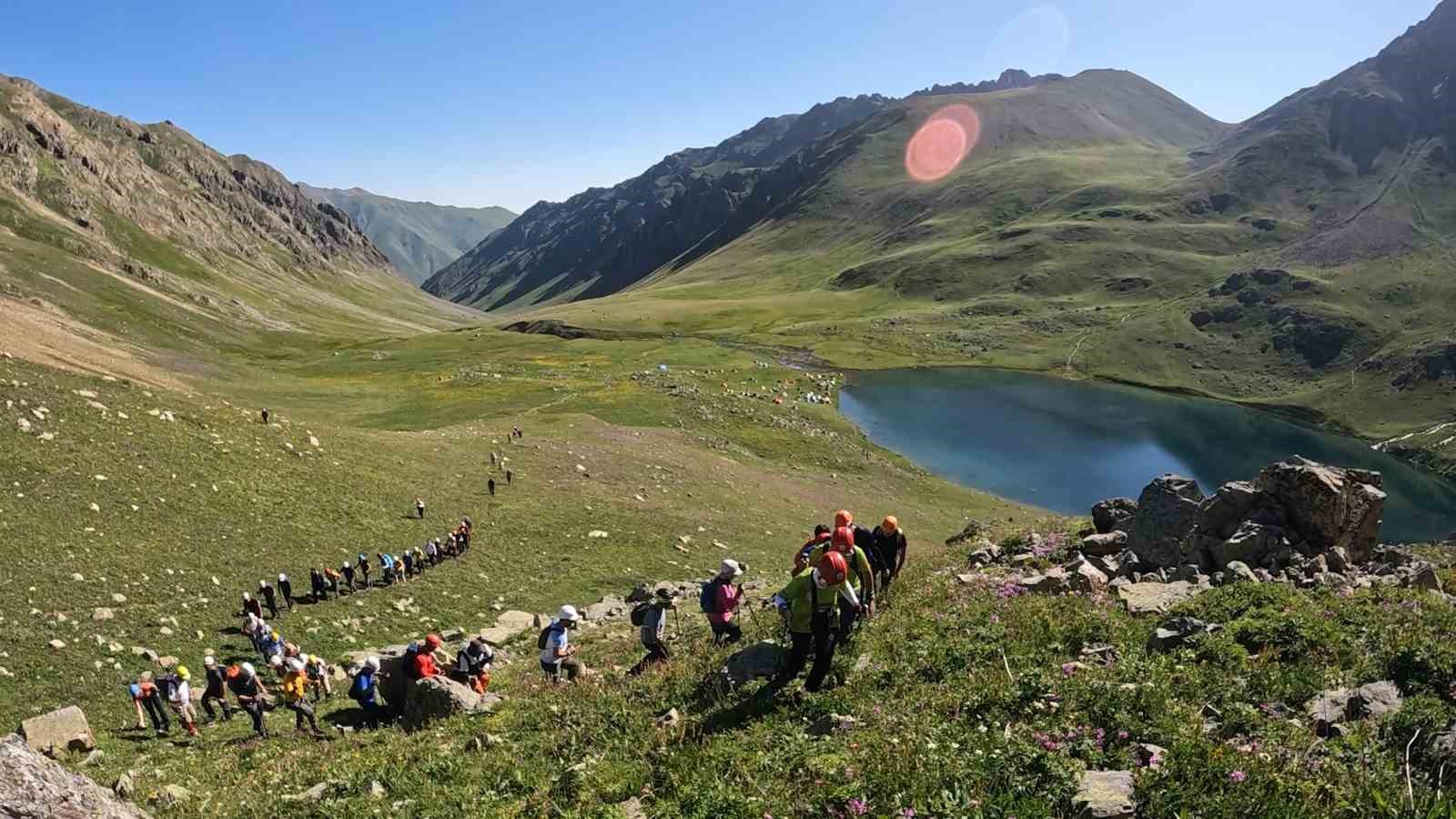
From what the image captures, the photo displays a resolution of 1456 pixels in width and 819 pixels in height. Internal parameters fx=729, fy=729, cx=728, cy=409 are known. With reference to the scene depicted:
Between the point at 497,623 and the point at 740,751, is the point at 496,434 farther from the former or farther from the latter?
the point at 740,751

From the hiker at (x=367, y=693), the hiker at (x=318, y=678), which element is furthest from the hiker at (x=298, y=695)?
the hiker at (x=318, y=678)

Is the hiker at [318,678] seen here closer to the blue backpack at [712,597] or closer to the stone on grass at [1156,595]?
the blue backpack at [712,597]

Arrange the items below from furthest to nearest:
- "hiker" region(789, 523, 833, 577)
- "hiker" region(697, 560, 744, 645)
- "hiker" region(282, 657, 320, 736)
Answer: "hiker" region(282, 657, 320, 736) < "hiker" region(697, 560, 744, 645) < "hiker" region(789, 523, 833, 577)

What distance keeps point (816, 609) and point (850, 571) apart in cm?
385

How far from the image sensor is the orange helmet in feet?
44.9

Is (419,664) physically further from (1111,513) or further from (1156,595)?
(1111,513)

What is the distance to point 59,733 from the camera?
692 inches

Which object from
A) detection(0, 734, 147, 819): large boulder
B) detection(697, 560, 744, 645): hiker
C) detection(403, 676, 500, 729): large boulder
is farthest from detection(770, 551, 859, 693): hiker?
detection(0, 734, 147, 819): large boulder

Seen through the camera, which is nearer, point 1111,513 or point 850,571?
point 850,571

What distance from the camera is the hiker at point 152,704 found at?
20.0 meters

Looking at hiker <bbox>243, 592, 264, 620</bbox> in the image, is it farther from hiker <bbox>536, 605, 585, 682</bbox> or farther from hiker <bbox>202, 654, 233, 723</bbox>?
hiker <bbox>536, 605, 585, 682</bbox>

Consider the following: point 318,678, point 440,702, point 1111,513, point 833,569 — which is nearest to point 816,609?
point 833,569

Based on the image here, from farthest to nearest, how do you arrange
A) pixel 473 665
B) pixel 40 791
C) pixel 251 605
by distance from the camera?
pixel 251 605 → pixel 473 665 → pixel 40 791

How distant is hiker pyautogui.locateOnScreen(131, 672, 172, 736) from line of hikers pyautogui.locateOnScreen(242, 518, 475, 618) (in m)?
4.36
